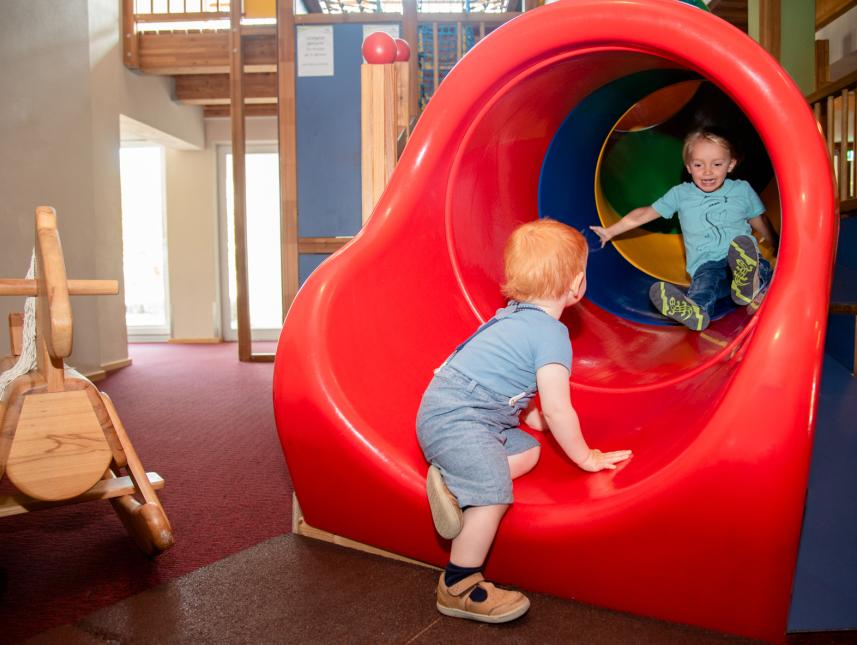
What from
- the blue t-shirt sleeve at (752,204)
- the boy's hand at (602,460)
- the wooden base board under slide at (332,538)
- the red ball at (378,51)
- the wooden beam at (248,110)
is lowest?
the wooden base board under slide at (332,538)

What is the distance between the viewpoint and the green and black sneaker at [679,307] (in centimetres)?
179

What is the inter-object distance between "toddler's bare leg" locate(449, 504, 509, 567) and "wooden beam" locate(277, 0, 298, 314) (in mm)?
2986

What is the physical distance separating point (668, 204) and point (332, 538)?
49.2 inches

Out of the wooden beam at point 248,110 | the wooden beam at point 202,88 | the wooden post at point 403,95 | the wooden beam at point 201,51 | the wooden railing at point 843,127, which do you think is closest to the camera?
the wooden railing at point 843,127

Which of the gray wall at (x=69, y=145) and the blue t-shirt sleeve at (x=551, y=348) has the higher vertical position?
the gray wall at (x=69, y=145)

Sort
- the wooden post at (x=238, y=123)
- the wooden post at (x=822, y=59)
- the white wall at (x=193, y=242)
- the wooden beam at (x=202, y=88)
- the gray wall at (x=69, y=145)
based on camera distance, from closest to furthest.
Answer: the gray wall at (x=69, y=145)
the wooden post at (x=822, y=59)
the wooden post at (x=238, y=123)
the wooden beam at (x=202, y=88)
the white wall at (x=193, y=242)

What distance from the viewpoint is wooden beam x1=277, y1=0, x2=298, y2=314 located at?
3.92 metres

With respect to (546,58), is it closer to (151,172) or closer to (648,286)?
(648,286)

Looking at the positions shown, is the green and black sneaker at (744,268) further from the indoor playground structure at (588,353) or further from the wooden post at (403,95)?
the wooden post at (403,95)

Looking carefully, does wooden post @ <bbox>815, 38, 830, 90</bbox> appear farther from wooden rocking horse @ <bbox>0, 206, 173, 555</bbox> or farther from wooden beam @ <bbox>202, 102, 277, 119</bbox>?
wooden beam @ <bbox>202, 102, 277, 119</bbox>

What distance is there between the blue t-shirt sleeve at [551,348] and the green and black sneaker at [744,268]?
2.53ft

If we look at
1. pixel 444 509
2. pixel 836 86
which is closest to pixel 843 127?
pixel 836 86

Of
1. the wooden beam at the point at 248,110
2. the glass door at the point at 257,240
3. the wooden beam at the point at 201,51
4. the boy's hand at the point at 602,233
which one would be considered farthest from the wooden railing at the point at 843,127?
the glass door at the point at 257,240

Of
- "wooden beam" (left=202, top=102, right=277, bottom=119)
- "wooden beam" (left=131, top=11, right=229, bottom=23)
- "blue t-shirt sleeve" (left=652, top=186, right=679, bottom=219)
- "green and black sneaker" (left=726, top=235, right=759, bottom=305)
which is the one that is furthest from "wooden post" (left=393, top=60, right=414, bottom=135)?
"wooden beam" (left=202, top=102, right=277, bottom=119)
